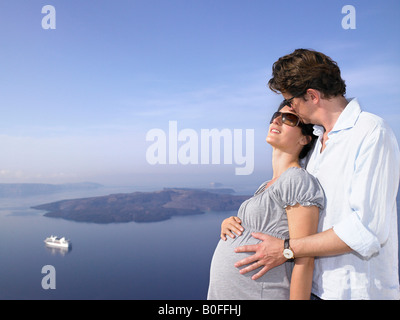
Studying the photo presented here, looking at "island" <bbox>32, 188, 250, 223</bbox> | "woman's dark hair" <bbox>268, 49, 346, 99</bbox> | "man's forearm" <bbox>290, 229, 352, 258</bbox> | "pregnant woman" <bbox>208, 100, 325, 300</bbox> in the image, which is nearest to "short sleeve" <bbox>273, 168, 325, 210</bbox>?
"pregnant woman" <bbox>208, 100, 325, 300</bbox>

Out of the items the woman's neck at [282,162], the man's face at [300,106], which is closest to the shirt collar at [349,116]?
the man's face at [300,106]

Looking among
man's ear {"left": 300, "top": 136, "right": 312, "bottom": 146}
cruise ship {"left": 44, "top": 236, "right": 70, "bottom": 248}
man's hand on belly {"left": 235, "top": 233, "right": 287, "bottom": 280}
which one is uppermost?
man's ear {"left": 300, "top": 136, "right": 312, "bottom": 146}

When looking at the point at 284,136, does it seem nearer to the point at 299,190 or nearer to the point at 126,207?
the point at 299,190

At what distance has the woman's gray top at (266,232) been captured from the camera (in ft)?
3.87

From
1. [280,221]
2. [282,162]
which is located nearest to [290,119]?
[282,162]

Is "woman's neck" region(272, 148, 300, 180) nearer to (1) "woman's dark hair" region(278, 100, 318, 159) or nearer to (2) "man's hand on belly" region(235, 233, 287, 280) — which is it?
(1) "woman's dark hair" region(278, 100, 318, 159)

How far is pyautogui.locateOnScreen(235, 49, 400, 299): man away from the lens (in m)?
1.04

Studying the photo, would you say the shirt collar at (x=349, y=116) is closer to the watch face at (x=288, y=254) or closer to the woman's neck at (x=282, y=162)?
the woman's neck at (x=282, y=162)

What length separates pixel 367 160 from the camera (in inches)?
41.0

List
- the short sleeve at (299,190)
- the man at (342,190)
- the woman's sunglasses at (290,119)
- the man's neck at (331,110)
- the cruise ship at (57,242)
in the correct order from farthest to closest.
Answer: the cruise ship at (57,242) → the woman's sunglasses at (290,119) → the man's neck at (331,110) → the short sleeve at (299,190) → the man at (342,190)
